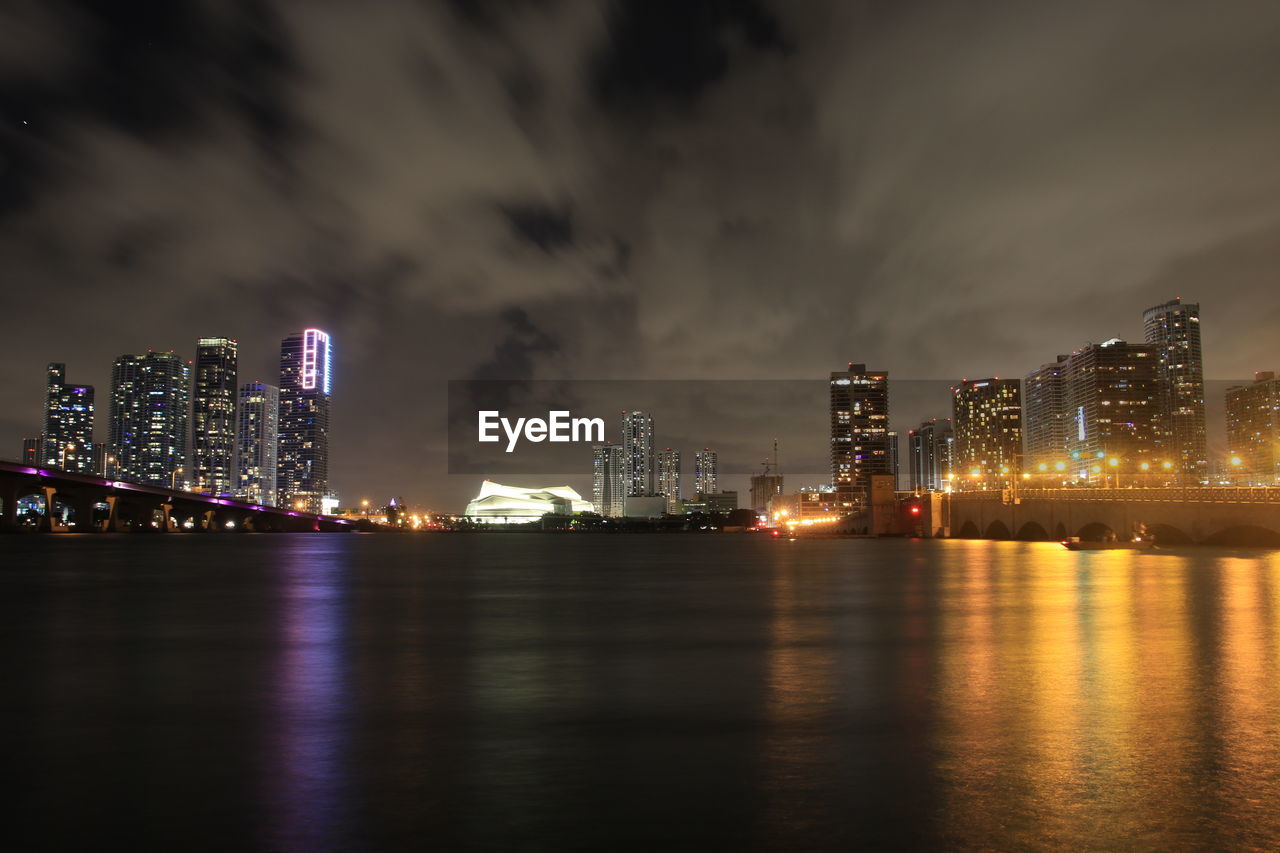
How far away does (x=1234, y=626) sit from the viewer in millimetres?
18281

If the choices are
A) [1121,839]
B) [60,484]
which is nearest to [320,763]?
[1121,839]

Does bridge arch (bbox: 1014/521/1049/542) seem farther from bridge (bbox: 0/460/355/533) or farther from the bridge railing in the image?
bridge (bbox: 0/460/355/533)

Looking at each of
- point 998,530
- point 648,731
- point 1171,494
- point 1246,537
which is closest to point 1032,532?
point 998,530

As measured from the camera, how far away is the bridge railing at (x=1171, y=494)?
68500 mm

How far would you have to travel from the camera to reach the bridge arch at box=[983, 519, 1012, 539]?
113m

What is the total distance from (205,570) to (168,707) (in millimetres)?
40370

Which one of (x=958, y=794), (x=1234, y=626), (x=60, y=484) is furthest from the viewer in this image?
(x=60, y=484)

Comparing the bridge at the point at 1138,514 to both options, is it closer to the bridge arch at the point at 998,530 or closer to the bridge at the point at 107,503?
the bridge arch at the point at 998,530

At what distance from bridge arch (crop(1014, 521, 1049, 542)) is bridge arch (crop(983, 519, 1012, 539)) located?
6.85 feet

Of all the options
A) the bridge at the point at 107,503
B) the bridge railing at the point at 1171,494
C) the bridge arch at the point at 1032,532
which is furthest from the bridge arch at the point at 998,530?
the bridge at the point at 107,503

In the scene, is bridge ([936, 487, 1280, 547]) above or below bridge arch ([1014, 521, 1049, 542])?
above

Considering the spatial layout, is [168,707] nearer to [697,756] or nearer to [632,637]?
[697,756]

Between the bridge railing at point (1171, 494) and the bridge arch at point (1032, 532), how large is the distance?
3.47m

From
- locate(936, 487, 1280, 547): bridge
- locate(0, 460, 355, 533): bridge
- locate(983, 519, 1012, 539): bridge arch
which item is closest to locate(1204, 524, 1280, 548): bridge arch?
locate(936, 487, 1280, 547): bridge
